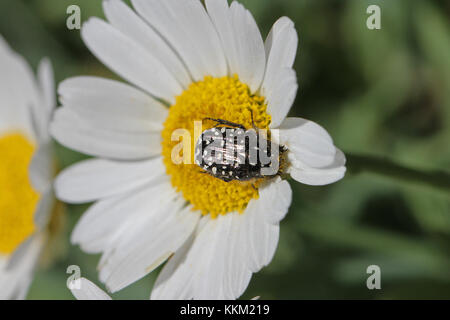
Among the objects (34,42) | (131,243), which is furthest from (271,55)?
(34,42)

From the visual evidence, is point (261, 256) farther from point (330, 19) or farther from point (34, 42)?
point (34, 42)

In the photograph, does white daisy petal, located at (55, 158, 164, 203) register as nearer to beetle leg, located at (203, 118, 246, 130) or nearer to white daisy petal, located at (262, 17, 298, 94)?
beetle leg, located at (203, 118, 246, 130)

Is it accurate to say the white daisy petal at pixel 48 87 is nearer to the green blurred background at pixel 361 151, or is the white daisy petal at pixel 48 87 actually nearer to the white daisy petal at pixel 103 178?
the white daisy petal at pixel 103 178

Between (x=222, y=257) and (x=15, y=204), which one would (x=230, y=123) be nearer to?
(x=222, y=257)

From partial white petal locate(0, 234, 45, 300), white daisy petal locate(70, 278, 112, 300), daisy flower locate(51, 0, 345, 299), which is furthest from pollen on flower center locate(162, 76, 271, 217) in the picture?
partial white petal locate(0, 234, 45, 300)

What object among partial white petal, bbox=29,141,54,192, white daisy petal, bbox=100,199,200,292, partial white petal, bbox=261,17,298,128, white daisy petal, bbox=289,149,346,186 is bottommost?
white daisy petal, bbox=100,199,200,292

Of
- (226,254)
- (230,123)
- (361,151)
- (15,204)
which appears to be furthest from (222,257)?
(15,204)
